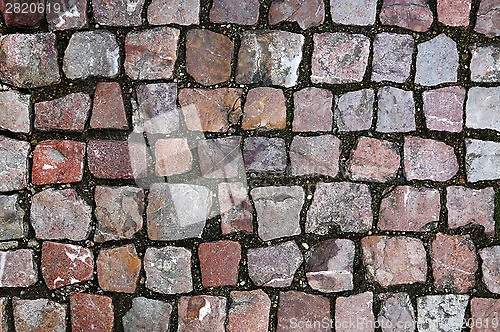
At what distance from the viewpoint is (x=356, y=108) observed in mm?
2580

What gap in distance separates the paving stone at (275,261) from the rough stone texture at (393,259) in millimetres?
316

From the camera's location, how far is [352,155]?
259 cm

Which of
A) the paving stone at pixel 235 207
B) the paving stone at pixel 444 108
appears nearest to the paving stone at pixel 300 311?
the paving stone at pixel 235 207

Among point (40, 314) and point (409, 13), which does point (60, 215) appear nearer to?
point (40, 314)

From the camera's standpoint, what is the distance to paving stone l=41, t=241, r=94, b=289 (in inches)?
103

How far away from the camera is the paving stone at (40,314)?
2.62 meters

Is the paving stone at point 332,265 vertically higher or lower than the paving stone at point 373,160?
lower

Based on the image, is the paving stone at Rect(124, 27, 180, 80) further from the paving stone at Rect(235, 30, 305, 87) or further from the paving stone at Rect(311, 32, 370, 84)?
the paving stone at Rect(311, 32, 370, 84)

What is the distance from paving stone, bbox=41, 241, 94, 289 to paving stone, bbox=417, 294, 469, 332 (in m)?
1.52

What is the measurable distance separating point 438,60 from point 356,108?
0.42 metres

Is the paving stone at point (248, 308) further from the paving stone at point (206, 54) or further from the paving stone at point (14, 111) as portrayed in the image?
the paving stone at point (14, 111)

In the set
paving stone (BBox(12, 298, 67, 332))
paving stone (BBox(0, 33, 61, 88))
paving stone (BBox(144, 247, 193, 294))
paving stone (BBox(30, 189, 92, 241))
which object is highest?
paving stone (BBox(0, 33, 61, 88))

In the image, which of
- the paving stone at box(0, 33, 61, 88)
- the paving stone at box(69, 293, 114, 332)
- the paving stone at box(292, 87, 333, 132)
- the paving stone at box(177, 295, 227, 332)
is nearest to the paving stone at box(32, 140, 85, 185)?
the paving stone at box(0, 33, 61, 88)

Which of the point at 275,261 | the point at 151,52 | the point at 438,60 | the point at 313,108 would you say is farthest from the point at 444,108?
the point at 151,52
